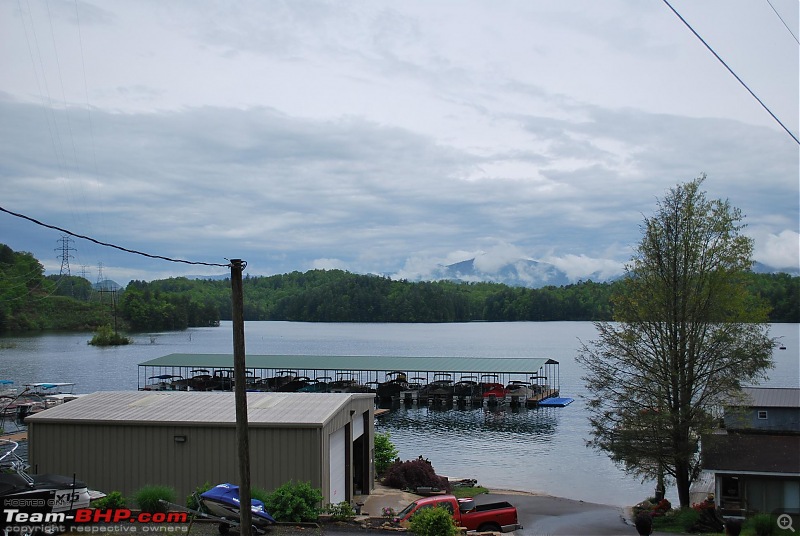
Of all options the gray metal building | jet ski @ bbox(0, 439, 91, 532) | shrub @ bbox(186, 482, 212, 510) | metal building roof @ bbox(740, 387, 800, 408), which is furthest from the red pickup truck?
metal building roof @ bbox(740, 387, 800, 408)

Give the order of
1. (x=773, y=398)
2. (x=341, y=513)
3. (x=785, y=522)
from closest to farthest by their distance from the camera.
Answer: (x=341, y=513), (x=785, y=522), (x=773, y=398)

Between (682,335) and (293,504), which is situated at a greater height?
(682,335)

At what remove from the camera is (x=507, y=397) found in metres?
72.6

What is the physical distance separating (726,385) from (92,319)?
194 meters

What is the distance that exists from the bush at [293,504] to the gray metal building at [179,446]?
1.81 meters

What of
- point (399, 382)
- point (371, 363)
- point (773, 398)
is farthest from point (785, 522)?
point (399, 382)

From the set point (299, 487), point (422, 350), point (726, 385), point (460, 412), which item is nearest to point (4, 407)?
point (460, 412)

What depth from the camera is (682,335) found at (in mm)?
29438

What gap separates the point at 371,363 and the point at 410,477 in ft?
154

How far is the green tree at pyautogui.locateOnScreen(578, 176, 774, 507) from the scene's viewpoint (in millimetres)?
29062

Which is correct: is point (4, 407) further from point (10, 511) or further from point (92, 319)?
point (92, 319)

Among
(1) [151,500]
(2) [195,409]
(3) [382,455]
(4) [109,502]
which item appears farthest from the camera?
(3) [382,455]

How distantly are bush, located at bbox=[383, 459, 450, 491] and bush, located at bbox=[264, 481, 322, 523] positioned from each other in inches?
459

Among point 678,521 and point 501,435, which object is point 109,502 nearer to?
point 678,521
